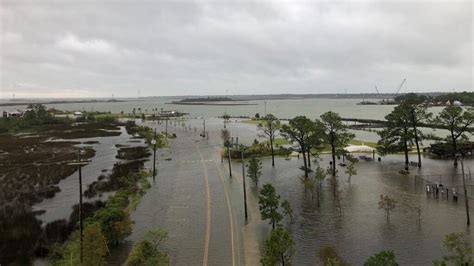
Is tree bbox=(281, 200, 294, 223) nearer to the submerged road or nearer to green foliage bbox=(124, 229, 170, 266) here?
the submerged road

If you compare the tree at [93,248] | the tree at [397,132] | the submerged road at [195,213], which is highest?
the tree at [397,132]

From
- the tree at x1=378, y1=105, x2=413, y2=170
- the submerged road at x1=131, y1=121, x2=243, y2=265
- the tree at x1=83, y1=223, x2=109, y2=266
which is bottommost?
the submerged road at x1=131, y1=121, x2=243, y2=265

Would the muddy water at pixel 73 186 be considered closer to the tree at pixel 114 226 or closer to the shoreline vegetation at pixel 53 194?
the shoreline vegetation at pixel 53 194

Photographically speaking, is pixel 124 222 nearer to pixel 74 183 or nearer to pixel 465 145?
pixel 74 183

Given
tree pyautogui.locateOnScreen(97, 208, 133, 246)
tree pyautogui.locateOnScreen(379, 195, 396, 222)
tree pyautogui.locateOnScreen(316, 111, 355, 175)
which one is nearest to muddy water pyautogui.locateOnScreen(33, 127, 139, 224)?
tree pyautogui.locateOnScreen(97, 208, 133, 246)

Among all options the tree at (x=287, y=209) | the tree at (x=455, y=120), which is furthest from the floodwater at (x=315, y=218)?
the tree at (x=455, y=120)

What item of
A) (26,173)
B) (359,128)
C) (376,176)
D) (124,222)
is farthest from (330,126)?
(359,128)
